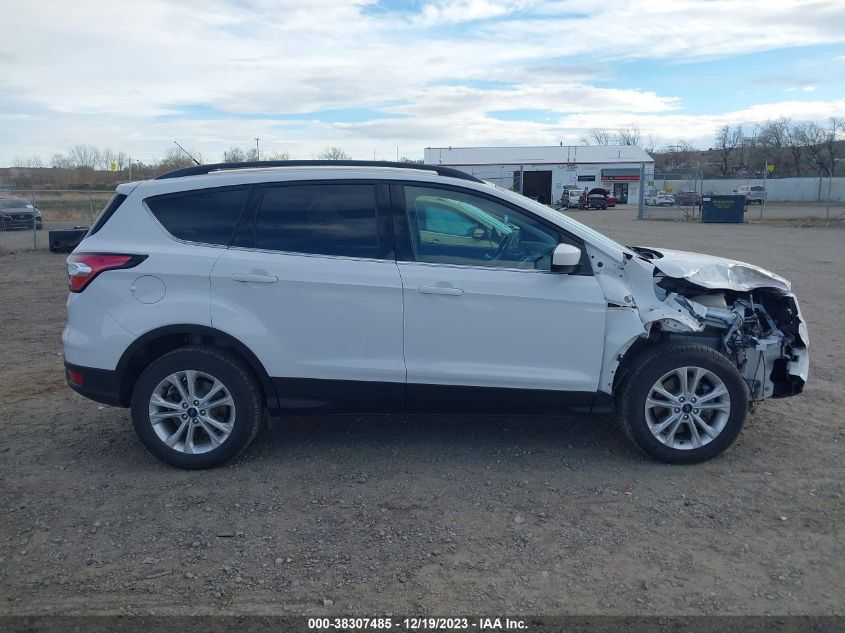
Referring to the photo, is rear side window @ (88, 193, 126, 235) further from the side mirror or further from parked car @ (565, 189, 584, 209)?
parked car @ (565, 189, 584, 209)

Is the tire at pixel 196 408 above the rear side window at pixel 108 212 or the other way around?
the other way around

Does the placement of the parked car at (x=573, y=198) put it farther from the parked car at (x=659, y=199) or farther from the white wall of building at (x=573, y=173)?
the white wall of building at (x=573, y=173)

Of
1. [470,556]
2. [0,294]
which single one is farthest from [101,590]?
[0,294]

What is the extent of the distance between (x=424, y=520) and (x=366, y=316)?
1.30 m

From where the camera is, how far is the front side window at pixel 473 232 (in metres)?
4.79

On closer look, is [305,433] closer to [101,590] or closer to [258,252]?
[258,252]

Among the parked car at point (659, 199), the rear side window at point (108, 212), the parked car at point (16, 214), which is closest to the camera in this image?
the rear side window at point (108, 212)

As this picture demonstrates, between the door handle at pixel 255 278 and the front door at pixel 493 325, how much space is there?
808mm

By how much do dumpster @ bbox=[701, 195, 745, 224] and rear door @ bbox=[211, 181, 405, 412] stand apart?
33.0 m

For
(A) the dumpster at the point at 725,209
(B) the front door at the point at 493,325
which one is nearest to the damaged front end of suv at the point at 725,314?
(B) the front door at the point at 493,325

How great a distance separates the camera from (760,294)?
5.27 meters

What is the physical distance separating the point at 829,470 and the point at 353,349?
311cm

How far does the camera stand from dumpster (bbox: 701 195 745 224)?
34312mm

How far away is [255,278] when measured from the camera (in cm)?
470
